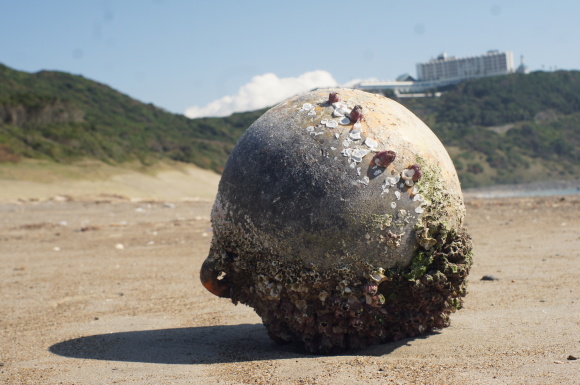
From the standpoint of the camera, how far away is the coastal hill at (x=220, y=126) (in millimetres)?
36781

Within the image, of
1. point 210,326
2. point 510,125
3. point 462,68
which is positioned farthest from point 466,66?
point 210,326

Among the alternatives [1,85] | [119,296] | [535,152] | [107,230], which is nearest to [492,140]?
[535,152]

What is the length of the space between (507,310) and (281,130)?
2.65 m

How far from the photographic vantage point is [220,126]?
6631cm

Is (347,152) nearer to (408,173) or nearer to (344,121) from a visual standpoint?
(344,121)

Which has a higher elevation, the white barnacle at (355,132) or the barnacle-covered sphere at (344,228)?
the white barnacle at (355,132)

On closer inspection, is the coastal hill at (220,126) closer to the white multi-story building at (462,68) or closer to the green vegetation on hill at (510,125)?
the green vegetation on hill at (510,125)

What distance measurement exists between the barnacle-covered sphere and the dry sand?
0.26 meters

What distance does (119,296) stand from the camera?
771 cm

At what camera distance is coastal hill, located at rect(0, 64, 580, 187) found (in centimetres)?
3678

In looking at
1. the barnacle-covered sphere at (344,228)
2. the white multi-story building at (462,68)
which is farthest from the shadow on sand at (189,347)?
the white multi-story building at (462,68)

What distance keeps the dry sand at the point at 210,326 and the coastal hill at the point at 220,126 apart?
22267 mm

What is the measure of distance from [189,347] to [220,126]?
6203 cm

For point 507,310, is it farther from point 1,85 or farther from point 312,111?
point 1,85
